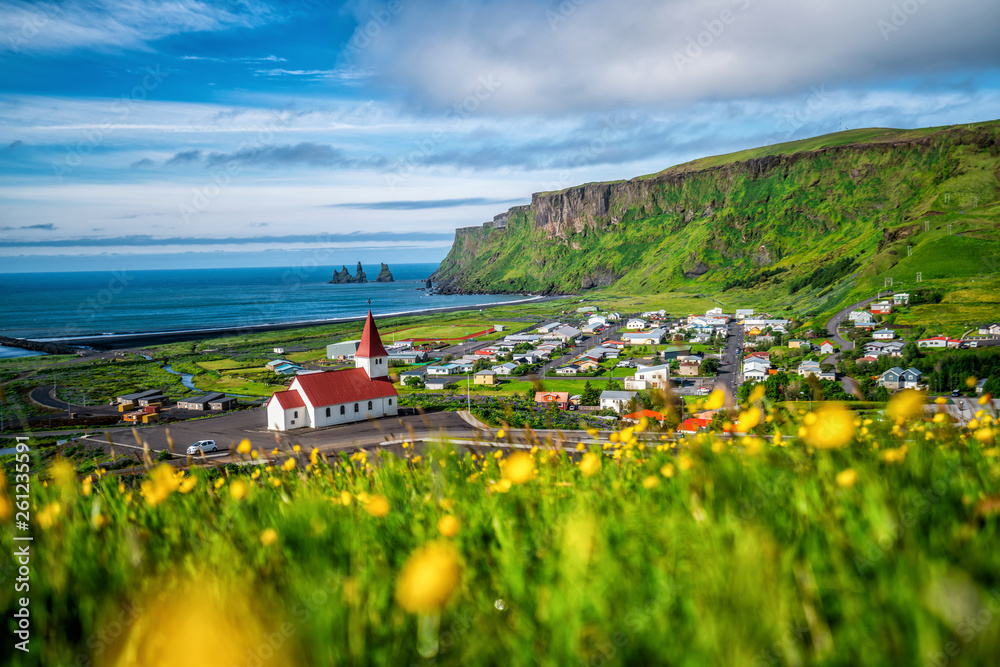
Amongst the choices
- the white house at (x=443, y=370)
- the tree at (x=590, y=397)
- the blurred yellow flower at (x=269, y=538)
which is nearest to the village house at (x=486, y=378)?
the white house at (x=443, y=370)

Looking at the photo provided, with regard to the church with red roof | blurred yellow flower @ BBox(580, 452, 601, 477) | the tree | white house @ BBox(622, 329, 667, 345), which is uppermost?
blurred yellow flower @ BBox(580, 452, 601, 477)

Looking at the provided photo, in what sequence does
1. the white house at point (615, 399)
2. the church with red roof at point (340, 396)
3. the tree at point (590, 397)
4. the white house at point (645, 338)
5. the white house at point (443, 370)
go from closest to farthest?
the church with red roof at point (340, 396)
the white house at point (615, 399)
the tree at point (590, 397)
the white house at point (443, 370)
the white house at point (645, 338)

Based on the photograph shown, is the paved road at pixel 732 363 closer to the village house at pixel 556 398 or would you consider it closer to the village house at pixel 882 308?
the village house at pixel 556 398

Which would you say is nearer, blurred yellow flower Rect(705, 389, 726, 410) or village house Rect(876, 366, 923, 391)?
blurred yellow flower Rect(705, 389, 726, 410)

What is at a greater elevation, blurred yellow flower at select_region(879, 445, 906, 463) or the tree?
blurred yellow flower at select_region(879, 445, 906, 463)

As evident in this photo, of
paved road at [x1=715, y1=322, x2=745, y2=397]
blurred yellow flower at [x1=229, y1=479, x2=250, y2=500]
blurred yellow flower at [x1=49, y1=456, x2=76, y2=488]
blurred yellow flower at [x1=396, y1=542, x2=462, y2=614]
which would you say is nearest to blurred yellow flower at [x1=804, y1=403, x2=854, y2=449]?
blurred yellow flower at [x1=396, y1=542, x2=462, y2=614]

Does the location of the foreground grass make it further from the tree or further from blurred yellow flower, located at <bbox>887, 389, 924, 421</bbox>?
the tree
